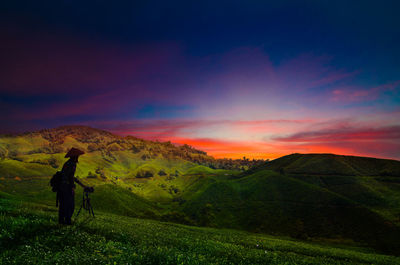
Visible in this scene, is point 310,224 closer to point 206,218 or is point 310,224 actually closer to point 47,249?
point 206,218

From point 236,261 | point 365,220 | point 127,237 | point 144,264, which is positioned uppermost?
point 144,264

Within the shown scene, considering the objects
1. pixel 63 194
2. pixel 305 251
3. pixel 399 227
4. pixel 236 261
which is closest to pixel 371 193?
pixel 399 227

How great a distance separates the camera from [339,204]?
18388 centimetres

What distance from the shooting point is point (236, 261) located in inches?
810

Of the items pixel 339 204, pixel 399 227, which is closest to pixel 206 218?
pixel 339 204

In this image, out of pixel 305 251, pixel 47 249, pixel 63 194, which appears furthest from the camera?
pixel 305 251

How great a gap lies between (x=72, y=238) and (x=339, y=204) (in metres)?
213

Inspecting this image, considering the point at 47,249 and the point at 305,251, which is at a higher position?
the point at 47,249

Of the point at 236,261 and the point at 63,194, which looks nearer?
the point at 63,194

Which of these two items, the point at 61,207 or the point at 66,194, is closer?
the point at 61,207

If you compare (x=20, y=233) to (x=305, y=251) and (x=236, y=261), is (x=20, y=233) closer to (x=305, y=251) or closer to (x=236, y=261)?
(x=236, y=261)

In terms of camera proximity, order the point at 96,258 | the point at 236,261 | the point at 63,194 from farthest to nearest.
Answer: the point at 236,261, the point at 63,194, the point at 96,258

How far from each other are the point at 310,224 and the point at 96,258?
190 m

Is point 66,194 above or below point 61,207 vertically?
above
